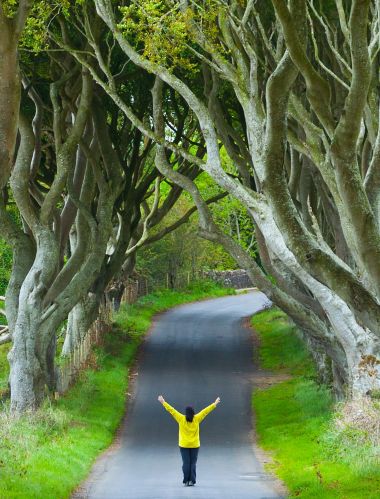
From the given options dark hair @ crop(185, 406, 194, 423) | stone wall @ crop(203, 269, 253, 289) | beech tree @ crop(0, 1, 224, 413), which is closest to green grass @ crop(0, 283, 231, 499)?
beech tree @ crop(0, 1, 224, 413)

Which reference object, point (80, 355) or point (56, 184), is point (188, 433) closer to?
point (56, 184)

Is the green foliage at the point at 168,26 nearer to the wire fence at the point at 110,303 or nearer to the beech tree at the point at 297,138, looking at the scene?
the beech tree at the point at 297,138

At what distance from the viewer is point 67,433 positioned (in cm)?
2038

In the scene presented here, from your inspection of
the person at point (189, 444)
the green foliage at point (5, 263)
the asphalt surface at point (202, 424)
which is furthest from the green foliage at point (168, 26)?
the green foliage at point (5, 263)

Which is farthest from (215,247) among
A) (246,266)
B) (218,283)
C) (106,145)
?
(246,266)

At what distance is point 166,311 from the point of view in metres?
51.0

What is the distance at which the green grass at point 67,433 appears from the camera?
50.1 feet

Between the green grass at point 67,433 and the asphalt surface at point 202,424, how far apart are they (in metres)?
0.42

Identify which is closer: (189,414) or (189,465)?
(189,465)

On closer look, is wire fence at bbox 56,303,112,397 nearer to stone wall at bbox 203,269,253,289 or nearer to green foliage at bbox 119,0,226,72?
green foliage at bbox 119,0,226,72

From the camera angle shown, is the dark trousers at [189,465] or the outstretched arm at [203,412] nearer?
the dark trousers at [189,465]

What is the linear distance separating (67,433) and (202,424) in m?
4.84

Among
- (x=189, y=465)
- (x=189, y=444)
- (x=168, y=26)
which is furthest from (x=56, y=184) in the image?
(x=189, y=465)

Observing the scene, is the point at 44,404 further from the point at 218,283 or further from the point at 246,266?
the point at 218,283
